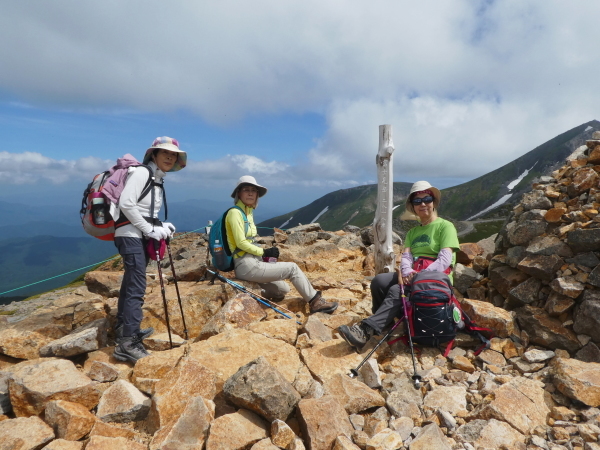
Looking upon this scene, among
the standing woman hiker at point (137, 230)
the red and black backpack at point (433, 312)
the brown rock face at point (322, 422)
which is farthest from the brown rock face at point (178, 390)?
the red and black backpack at point (433, 312)

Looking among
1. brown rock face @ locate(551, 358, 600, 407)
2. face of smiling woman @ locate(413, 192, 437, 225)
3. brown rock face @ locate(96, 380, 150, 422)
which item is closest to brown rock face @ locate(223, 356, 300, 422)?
brown rock face @ locate(96, 380, 150, 422)

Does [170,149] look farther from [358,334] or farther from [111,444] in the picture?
[358,334]

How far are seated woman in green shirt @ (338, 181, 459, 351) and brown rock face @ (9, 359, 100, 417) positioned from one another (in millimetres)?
4195

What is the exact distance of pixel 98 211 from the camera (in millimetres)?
6086

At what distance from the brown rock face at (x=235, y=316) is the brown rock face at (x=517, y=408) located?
4.84m

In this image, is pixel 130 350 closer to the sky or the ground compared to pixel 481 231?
closer to the sky

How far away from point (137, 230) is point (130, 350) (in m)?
2.22

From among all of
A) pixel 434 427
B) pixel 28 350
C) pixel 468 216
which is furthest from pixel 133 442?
pixel 468 216

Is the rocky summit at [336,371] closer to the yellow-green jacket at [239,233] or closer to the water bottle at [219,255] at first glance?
the water bottle at [219,255]

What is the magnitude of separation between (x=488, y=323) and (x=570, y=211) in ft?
10.5

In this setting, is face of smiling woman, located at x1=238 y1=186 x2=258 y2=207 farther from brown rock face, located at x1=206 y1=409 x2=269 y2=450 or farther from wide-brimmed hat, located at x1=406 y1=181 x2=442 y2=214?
brown rock face, located at x1=206 y1=409 x2=269 y2=450

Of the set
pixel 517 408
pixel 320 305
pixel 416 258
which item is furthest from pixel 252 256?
pixel 517 408

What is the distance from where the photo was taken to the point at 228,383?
486 cm

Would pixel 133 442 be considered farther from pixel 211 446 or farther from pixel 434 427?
pixel 434 427
